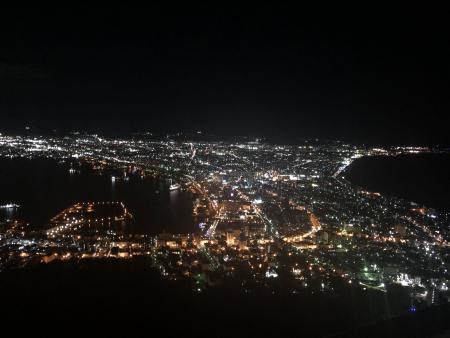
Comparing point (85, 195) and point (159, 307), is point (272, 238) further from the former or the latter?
point (85, 195)

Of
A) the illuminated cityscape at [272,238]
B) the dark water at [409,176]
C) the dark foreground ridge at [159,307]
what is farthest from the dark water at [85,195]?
the dark water at [409,176]

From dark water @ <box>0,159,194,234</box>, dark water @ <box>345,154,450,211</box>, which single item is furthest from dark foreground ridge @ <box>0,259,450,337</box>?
dark water @ <box>345,154,450,211</box>

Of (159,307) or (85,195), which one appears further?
(85,195)

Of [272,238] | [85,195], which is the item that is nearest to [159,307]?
[272,238]

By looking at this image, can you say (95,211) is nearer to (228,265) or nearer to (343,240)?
(228,265)

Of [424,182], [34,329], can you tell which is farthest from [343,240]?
[424,182]

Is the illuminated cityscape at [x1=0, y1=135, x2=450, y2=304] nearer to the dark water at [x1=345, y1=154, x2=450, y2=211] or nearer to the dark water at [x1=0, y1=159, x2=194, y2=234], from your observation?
the dark water at [x1=0, y1=159, x2=194, y2=234]
